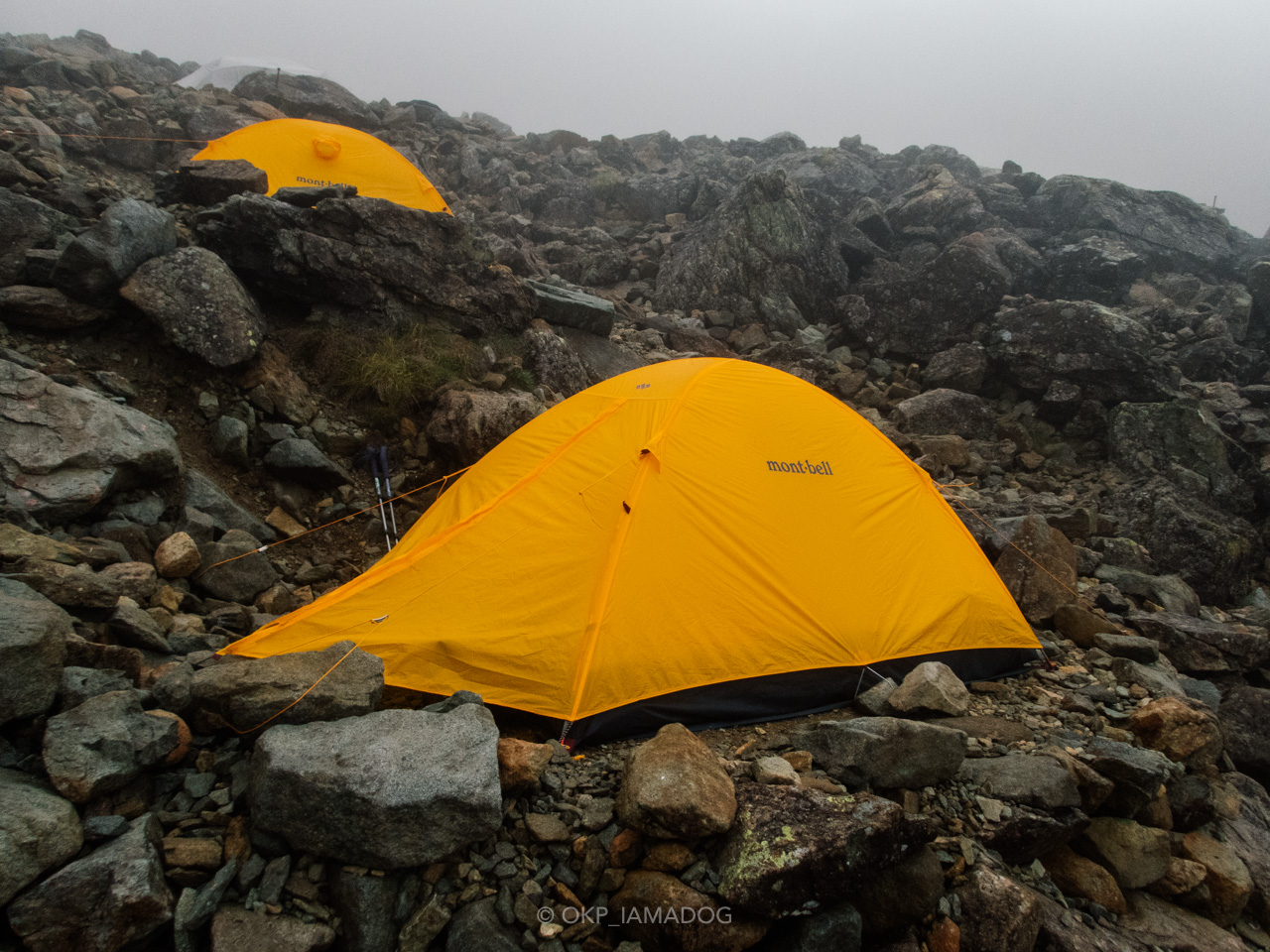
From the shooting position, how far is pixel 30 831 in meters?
2.23

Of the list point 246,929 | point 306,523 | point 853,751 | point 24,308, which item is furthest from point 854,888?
point 24,308

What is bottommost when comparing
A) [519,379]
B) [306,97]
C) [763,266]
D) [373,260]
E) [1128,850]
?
[1128,850]

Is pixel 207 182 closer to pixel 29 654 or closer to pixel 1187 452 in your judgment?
pixel 29 654

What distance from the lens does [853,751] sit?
3598 mm

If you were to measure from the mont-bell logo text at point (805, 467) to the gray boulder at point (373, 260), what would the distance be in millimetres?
5960

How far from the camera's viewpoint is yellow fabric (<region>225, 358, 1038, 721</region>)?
4.06m

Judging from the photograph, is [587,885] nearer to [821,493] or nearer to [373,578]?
[373,578]

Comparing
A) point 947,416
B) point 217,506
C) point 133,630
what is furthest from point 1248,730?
point 217,506

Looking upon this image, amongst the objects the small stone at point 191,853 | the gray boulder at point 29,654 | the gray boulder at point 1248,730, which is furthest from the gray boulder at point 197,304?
the gray boulder at point 1248,730

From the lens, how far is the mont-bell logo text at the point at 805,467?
17.0 feet

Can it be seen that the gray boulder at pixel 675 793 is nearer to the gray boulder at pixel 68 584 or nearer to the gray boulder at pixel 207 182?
the gray boulder at pixel 68 584

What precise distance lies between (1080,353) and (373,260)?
13519 millimetres

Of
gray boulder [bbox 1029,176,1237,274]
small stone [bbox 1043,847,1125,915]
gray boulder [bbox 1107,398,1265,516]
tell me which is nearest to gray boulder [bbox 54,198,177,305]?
small stone [bbox 1043,847,1125,915]

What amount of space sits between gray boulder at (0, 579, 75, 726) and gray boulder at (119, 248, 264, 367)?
455cm
